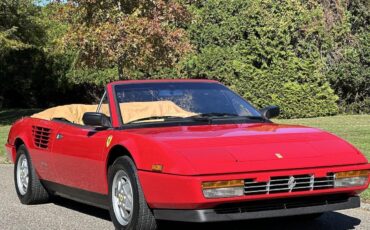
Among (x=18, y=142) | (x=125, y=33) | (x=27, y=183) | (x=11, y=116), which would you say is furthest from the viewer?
(x=11, y=116)

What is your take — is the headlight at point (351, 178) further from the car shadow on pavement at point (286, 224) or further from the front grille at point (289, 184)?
the car shadow on pavement at point (286, 224)

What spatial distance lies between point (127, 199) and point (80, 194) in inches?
45.8

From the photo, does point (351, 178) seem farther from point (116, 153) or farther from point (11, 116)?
point (11, 116)

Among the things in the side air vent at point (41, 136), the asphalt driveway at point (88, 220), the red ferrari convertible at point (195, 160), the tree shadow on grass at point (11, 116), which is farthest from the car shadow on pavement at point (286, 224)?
the tree shadow on grass at point (11, 116)

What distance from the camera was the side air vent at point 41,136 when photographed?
752 centimetres

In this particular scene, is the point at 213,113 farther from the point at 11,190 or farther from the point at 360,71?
the point at 360,71

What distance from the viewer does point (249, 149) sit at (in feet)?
17.3

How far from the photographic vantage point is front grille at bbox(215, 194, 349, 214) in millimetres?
5152

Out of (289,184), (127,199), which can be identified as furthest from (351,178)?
(127,199)

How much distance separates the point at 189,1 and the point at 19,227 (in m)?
17.3

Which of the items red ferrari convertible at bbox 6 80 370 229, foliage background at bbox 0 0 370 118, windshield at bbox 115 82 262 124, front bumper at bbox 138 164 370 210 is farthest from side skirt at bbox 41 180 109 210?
foliage background at bbox 0 0 370 118

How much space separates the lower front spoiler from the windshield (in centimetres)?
140

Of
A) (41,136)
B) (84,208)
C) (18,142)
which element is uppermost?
(41,136)

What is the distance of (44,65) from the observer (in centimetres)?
3030
